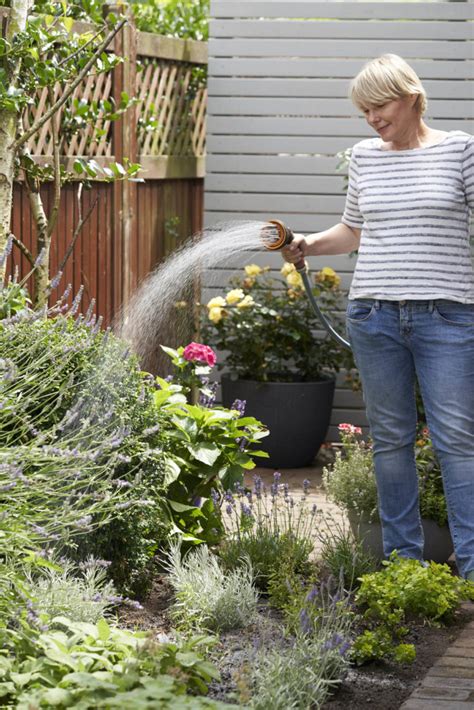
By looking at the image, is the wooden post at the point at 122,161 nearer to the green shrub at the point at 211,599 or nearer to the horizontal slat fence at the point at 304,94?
the horizontal slat fence at the point at 304,94

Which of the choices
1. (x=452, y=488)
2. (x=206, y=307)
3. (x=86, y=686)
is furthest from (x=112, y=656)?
(x=206, y=307)

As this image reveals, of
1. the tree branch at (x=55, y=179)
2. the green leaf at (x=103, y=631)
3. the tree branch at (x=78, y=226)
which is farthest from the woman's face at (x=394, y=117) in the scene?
the green leaf at (x=103, y=631)

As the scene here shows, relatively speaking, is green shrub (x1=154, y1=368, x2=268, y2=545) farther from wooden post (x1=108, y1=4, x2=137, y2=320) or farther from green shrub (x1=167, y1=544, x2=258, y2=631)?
wooden post (x1=108, y1=4, x2=137, y2=320)

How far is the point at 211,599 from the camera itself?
3.46m

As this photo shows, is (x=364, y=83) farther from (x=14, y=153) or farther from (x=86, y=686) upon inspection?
(x=86, y=686)

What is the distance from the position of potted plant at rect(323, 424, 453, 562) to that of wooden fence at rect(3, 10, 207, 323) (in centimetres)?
158

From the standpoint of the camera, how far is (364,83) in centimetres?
372

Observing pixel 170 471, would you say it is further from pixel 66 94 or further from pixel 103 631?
pixel 66 94

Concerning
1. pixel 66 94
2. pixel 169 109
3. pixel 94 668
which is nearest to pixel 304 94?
pixel 169 109

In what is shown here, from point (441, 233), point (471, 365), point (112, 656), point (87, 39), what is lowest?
point (112, 656)

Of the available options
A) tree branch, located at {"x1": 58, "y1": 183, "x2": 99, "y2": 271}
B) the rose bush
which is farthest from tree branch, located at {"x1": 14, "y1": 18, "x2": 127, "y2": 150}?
the rose bush

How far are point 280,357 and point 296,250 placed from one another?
2.50 metres

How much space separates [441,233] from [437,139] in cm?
31

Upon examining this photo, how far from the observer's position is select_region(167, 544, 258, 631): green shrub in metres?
3.43
